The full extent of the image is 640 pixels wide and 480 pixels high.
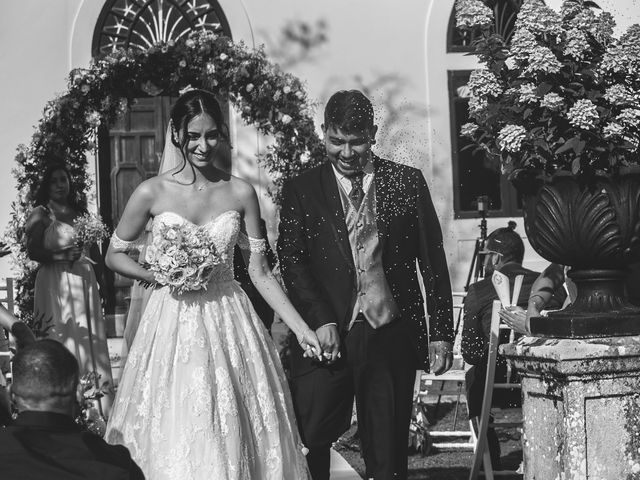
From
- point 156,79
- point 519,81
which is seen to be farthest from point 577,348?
point 156,79

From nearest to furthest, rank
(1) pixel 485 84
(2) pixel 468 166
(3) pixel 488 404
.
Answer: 1. (1) pixel 485 84
2. (3) pixel 488 404
3. (2) pixel 468 166

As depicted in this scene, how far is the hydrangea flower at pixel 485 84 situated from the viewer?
462 cm

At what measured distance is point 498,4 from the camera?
43.2 feet

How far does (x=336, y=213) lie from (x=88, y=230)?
4.72m

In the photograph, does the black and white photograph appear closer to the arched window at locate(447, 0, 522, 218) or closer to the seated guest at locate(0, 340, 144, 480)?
the seated guest at locate(0, 340, 144, 480)

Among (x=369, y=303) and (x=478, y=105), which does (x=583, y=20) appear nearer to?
(x=478, y=105)

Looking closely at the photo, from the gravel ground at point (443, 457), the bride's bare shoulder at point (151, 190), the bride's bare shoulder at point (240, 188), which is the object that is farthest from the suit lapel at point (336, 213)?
the gravel ground at point (443, 457)

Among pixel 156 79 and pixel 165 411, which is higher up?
pixel 156 79

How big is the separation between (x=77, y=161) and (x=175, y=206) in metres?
5.80

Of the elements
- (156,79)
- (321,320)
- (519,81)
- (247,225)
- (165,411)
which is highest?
(156,79)

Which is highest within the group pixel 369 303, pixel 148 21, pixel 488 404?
pixel 148 21

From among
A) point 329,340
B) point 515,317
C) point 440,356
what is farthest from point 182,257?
point 515,317

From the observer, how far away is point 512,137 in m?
4.46

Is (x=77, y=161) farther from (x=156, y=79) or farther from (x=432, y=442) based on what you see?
(x=432, y=442)
